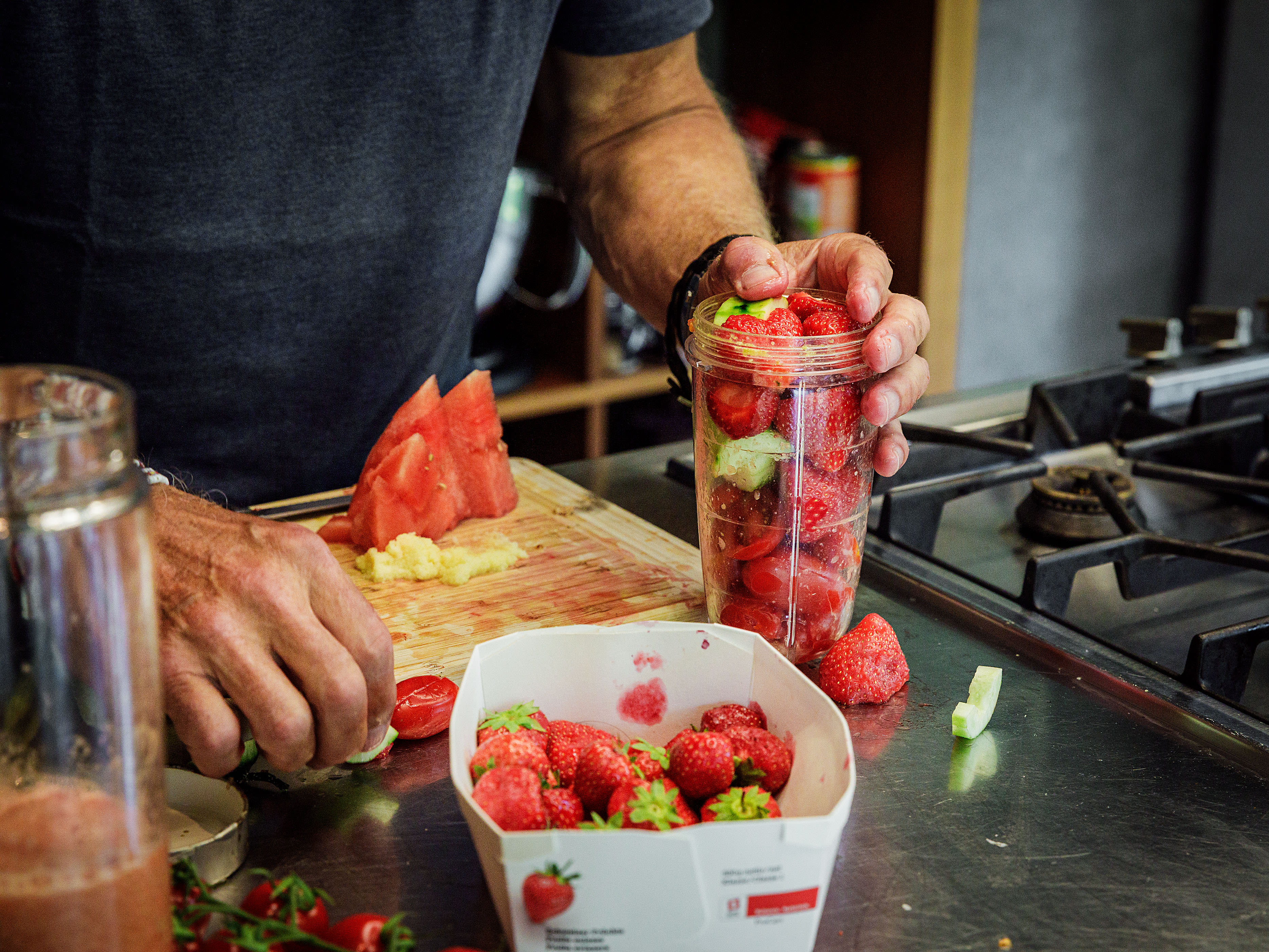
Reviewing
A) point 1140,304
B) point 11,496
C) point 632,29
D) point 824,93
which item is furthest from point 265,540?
point 1140,304

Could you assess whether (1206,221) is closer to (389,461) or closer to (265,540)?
(389,461)

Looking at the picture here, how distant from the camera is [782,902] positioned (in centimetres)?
60

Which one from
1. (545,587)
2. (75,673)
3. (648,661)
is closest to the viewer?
(75,673)

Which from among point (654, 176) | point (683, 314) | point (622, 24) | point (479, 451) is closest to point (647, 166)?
point (654, 176)

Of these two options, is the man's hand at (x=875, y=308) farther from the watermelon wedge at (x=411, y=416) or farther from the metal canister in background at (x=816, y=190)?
the metal canister in background at (x=816, y=190)

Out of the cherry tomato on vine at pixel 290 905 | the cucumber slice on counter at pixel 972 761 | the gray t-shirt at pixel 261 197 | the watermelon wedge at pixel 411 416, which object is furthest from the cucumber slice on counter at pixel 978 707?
the gray t-shirt at pixel 261 197

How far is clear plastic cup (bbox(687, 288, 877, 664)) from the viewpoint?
35.1 inches

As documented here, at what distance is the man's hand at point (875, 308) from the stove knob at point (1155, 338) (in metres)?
0.84

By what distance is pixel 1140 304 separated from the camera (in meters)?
3.19

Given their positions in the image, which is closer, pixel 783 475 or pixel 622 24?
pixel 783 475

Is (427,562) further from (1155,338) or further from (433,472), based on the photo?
(1155,338)

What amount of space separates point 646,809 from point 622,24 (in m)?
1.13

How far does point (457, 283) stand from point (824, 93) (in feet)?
5.06

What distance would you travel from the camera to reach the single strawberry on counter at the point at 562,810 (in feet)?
2.16
